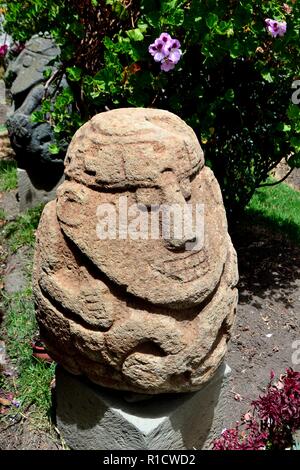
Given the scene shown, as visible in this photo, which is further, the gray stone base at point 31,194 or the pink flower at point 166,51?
the gray stone base at point 31,194

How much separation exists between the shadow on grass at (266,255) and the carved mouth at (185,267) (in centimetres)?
181

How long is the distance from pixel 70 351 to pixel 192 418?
0.66 meters

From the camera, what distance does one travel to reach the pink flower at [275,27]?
320cm

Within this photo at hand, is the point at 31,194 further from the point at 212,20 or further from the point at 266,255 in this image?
the point at 212,20

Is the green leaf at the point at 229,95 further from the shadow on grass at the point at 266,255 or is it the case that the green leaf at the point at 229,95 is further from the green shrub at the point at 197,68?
the shadow on grass at the point at 266,255

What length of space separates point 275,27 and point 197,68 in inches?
22.1

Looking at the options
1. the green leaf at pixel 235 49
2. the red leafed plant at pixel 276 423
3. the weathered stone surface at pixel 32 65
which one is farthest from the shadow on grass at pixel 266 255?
the weathered stone surface at pixel 32 65

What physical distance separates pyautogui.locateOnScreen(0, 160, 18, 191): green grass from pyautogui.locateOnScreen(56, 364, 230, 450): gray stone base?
3.40 m

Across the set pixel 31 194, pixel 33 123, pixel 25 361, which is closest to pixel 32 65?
pixel 33 123

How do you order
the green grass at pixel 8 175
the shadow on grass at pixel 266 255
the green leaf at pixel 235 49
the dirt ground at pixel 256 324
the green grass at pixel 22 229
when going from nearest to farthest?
the dirt ground at pixel 256 324
the green leaf at pixel 235 49
the shadow on grass at pixel 266 255
the green grass at pixel 22 229
the green grass at pixel 8 175

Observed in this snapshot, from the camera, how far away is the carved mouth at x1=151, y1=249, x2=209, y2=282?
2033mm

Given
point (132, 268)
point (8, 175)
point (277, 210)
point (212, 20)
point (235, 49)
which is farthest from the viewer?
point (8, 175)

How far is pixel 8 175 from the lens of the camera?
19.3 ft

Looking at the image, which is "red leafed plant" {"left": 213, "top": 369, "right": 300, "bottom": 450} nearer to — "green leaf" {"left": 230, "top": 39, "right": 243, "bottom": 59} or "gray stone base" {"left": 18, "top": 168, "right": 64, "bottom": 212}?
"green leaf" {"left": 230, "top": 39, "right": 243, "bottom": 59}
